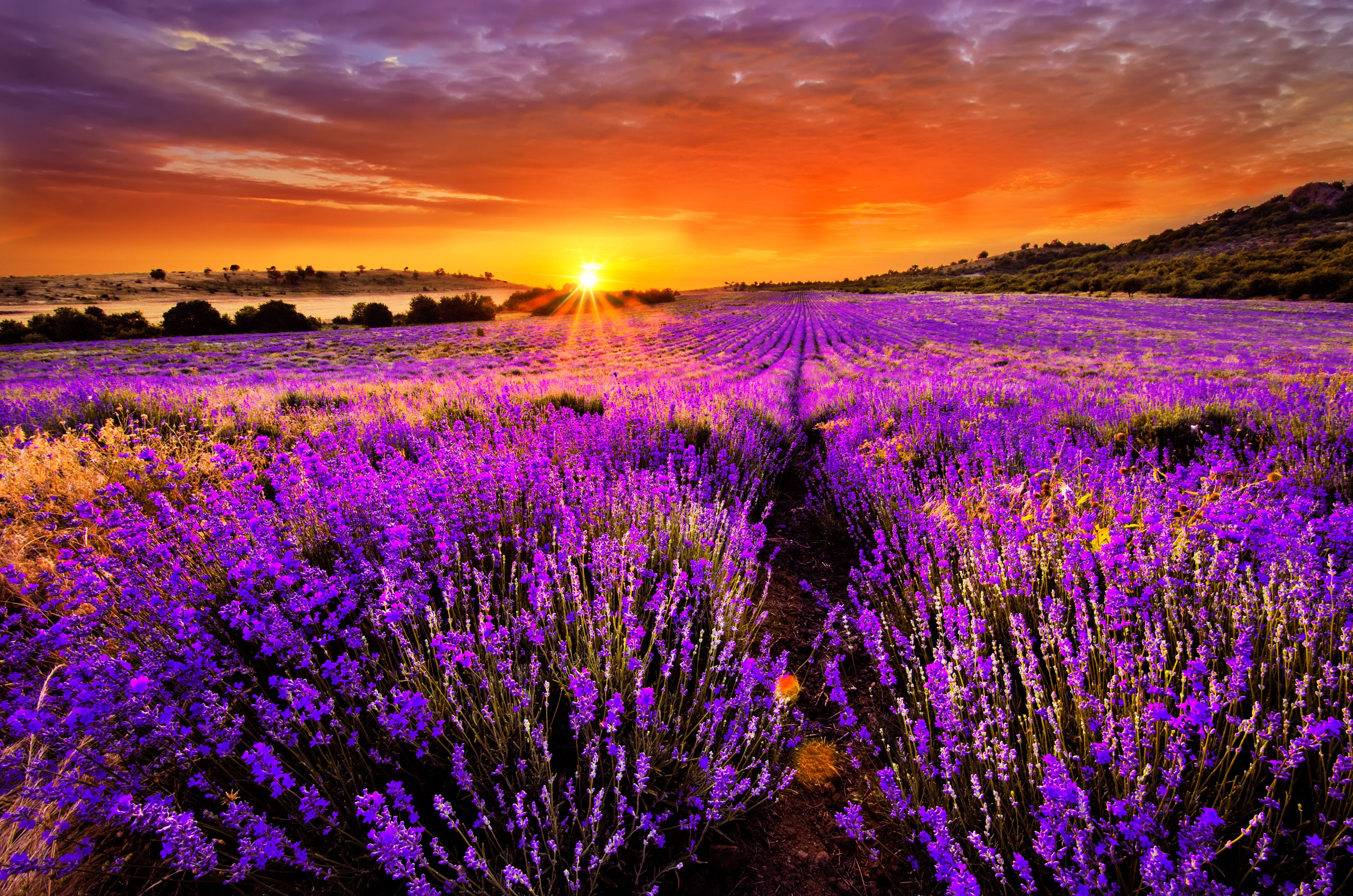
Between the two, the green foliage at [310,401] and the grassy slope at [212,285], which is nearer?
the green foliage at [310,401]

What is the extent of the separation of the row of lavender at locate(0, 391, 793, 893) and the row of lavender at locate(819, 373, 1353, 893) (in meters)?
0.65

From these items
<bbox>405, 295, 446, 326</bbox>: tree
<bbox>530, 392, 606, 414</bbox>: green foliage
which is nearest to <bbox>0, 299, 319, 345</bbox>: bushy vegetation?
<bbox>405, 295, 446, 326</bbox>: tree

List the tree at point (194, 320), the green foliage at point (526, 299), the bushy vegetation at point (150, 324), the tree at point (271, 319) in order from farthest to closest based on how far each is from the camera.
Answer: the green foliage at point (526, 299) → the tree at point (271, 319) → the tree at point (194, 320) → the bushy vegetation at point (150, 324)

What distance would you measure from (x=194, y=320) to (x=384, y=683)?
43.0 metres

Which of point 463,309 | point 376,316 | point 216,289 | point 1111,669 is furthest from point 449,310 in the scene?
point 1111,669

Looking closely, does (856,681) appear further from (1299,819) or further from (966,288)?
(966,288)

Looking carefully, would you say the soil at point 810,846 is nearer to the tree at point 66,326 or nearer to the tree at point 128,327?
the tree at point 128,327

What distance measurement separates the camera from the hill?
3231cm

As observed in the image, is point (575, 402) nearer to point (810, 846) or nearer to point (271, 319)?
point (810, 846)

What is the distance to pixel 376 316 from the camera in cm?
3944

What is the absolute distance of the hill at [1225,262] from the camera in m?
32.3

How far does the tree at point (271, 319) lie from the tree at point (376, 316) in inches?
174

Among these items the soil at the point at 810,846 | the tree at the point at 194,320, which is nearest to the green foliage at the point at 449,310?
the tree at the point at 194,320

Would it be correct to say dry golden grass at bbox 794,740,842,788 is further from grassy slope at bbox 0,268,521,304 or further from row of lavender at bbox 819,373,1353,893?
grassy slope at bbox 0,268,521,304
